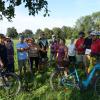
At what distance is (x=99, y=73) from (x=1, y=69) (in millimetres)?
2993

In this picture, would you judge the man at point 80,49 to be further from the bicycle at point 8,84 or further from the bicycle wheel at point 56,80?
the bicycle at point 8,84

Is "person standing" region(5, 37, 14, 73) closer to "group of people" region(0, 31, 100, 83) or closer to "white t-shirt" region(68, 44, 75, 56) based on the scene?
"group of people" region(0, 31, 100, 83)

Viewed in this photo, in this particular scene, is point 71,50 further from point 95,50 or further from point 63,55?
point 95,50

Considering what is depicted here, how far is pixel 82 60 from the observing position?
13906 millimetres

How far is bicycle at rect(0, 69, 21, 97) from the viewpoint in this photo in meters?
10.2

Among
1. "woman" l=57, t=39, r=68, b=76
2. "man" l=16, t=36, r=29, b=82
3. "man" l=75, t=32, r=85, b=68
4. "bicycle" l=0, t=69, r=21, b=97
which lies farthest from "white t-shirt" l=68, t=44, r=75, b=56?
"bicycle" l=0, t=69, r=21, b=97

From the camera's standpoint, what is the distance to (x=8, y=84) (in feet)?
33.8

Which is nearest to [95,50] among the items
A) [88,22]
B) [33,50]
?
[33,50]

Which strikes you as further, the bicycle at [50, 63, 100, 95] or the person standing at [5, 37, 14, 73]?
the person standing at [5, 37, 14, 73]

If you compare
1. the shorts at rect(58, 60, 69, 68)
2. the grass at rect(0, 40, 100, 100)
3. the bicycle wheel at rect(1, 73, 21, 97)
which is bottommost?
the grass at rect(0, 40, 100, 100)

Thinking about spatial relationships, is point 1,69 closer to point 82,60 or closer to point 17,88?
point 17,88

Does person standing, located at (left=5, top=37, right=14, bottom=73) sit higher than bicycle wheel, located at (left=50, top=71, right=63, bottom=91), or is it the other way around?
person standing, located at (left=5, top=37, right=14, bottom=73)

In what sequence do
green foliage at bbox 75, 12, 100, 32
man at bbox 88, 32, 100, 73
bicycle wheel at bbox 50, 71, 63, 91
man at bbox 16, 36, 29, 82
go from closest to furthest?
bicycle wheel at bbox 50, 71, 63, 91
man at bbox 88, 32, 100, 73
man at bbox 16, 36, 29, 82
green foliage at bbox 75, 12, 100, 32

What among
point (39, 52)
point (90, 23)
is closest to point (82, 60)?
point (39, 52)
